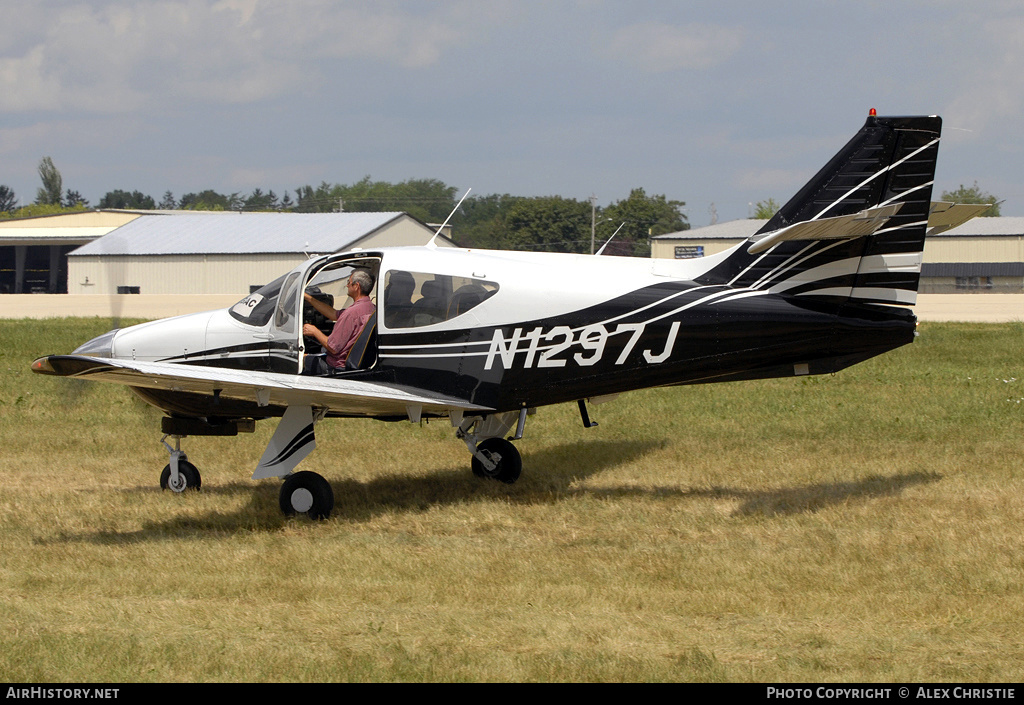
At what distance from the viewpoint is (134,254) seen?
6588 centimetres

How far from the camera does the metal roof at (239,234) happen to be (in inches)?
2517

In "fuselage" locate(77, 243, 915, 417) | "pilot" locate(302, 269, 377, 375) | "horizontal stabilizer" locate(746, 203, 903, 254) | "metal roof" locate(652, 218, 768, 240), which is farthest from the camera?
"metal roof" locate(652, 218, 768, 240)

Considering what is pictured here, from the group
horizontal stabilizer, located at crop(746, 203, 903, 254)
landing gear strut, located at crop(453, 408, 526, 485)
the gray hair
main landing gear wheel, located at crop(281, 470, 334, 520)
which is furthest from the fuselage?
landing gear strut, located at crop(453, 408, 526, 485)

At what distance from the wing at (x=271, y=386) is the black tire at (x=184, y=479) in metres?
1.54

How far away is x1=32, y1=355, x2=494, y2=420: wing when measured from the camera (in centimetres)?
727

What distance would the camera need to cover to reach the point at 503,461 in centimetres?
1082

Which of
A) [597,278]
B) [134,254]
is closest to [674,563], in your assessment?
[597,278]

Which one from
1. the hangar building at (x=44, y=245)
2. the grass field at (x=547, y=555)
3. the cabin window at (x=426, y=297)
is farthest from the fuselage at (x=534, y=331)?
the hangar building at (x=44, y=245)

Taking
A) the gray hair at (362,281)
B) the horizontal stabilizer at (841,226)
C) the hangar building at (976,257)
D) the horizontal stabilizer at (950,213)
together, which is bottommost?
the gray hair at (362,281)

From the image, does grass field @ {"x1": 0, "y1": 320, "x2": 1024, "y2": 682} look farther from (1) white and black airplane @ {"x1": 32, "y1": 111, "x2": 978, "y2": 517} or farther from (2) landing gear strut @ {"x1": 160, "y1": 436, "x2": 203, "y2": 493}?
(1) white and black airplane @ {"x1": 32, "y1": 111, "x2": 978, "y2": 517}

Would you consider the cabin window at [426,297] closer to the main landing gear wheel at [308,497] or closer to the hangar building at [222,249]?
the main landing gear wheel at [308,497]

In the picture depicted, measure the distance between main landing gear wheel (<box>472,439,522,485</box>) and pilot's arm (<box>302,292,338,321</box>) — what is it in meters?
2.15

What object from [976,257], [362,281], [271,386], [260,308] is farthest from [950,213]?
[976,257]
